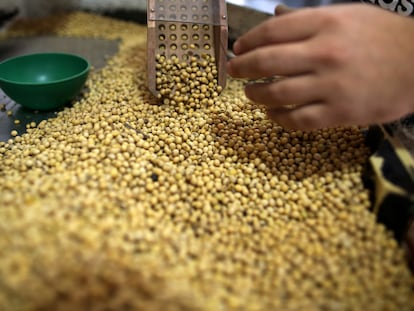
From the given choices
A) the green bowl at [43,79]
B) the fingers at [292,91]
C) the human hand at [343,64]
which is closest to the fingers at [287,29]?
the human hand at [343,64]

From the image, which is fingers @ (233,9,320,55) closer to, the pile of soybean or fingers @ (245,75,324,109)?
fingers @ (245,75,324,109)

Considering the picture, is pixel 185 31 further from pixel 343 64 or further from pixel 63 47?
pixel 63 47

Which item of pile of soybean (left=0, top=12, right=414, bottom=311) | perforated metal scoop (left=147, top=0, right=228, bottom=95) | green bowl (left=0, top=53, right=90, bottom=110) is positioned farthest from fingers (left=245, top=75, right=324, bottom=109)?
green bowl (left=0, top=53, right=90, bottom=110)

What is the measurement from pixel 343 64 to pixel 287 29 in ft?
0.72

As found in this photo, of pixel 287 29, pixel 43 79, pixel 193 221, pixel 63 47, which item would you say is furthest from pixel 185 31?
pixel 63 47

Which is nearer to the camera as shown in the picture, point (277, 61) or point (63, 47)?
point (277, 61)

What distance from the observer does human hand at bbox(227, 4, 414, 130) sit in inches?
42.2

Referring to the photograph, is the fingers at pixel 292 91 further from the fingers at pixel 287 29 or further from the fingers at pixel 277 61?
the fingers at pixel 287 29

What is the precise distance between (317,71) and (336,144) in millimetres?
451

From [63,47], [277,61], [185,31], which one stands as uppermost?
[277,61]

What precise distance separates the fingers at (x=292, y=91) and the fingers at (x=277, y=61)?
0.03 m

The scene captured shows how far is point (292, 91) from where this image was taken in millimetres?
1157

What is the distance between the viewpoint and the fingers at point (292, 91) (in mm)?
1123

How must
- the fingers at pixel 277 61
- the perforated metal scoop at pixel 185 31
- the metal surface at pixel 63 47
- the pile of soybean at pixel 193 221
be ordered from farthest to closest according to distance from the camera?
the metal surface at pixel 63 47 → the perforated metal scoop at pixel 185 31 → the fingers at pixel 277 61 → the pile of soybean at pixel 193 221
